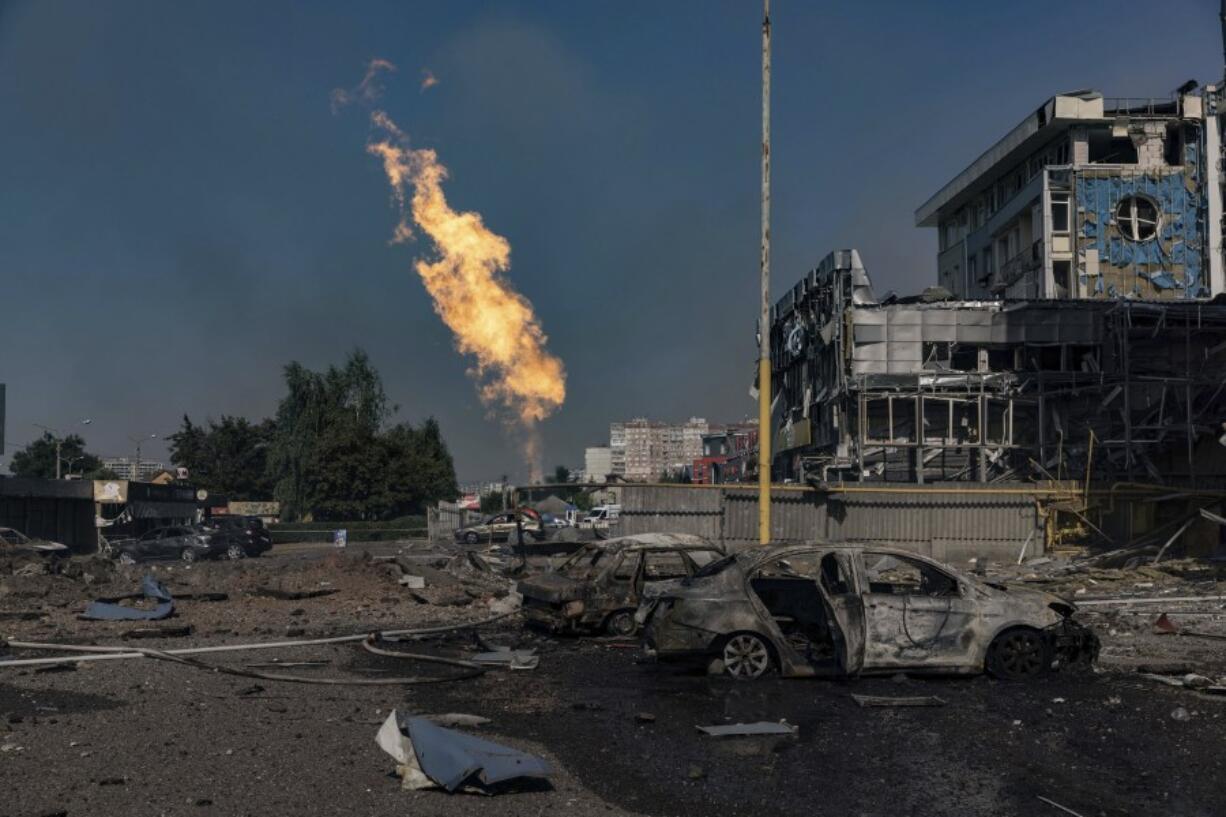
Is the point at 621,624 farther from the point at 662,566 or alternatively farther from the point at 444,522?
the point at 444,522

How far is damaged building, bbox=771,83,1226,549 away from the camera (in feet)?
127

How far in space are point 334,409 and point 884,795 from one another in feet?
237

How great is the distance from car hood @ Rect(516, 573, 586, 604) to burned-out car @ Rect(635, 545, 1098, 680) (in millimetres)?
3157

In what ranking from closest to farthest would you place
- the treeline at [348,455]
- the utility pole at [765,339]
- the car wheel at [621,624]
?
the car wheel at [621,624]
the utility pole at [765,339]
the treeline at [348,455]

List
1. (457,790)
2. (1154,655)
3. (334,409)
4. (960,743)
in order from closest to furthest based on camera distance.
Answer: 1. (457,790)
2. (960,743)
3. (1154,655)
4. (334,409)

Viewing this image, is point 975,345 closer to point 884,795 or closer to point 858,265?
point 858,265

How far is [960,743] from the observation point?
859 cm

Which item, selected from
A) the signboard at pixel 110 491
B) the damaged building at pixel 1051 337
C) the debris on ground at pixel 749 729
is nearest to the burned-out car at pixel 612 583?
the debris on ground at pixel 749 729

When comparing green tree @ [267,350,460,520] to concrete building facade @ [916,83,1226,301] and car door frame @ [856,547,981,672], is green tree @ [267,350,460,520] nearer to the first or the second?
concrete building facade @ [916,83,1226,301]

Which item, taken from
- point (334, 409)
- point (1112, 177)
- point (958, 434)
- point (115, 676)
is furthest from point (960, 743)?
point (334, 409)

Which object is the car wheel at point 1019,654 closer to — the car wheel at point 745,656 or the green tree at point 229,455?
the car wheel at point 745,656

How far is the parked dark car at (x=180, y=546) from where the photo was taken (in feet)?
124

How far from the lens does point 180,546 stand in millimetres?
38156

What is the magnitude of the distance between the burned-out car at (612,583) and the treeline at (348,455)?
181 ft
